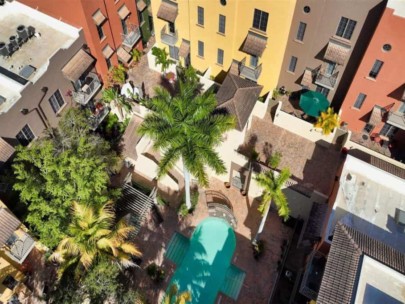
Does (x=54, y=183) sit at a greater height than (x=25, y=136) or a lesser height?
lesser

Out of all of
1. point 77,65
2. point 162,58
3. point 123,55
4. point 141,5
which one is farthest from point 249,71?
point 77,65

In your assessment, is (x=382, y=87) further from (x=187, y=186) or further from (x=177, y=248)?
(x=177, y=248)

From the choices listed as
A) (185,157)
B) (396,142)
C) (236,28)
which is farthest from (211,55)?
(396,142)

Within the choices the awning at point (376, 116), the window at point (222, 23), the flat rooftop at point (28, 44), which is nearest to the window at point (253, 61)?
the window at point (222, 23)

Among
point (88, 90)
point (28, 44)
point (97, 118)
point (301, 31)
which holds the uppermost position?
point (301, 31)

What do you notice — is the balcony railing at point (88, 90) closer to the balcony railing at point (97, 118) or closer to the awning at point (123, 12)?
the balcony railing at point (97, 118)

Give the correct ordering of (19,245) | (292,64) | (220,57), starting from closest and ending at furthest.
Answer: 1. (19,245)
2. (292,64)
3. (220,57)
